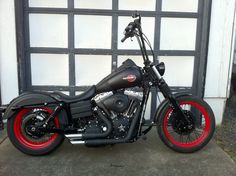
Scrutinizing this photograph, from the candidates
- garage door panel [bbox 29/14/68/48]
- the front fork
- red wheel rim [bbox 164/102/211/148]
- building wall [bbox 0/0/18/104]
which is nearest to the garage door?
garage door panel [bbox 29/14/68/48]

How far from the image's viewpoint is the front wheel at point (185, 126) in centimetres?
350

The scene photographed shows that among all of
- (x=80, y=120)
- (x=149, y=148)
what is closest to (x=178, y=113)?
(x=149, y=148)

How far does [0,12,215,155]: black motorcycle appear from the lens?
3281mm

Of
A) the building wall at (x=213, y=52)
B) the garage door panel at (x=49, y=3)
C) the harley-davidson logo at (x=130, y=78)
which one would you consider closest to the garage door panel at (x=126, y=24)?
the building wall at (x=213, y=52)

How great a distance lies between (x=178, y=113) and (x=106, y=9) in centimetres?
180

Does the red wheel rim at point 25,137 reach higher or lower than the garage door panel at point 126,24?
lower

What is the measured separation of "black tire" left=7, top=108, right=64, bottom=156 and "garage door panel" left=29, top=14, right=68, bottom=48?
125 cm

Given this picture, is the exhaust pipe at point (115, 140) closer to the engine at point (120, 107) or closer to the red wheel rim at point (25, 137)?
the engine at point (120, 107)

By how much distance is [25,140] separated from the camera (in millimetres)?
3467

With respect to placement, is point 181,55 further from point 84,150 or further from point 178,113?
point 84,150

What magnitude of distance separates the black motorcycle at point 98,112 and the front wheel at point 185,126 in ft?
0.04

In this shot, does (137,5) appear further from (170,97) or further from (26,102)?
(26,102)

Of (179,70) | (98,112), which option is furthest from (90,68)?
(179,70)

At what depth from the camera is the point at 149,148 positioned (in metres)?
3.72
